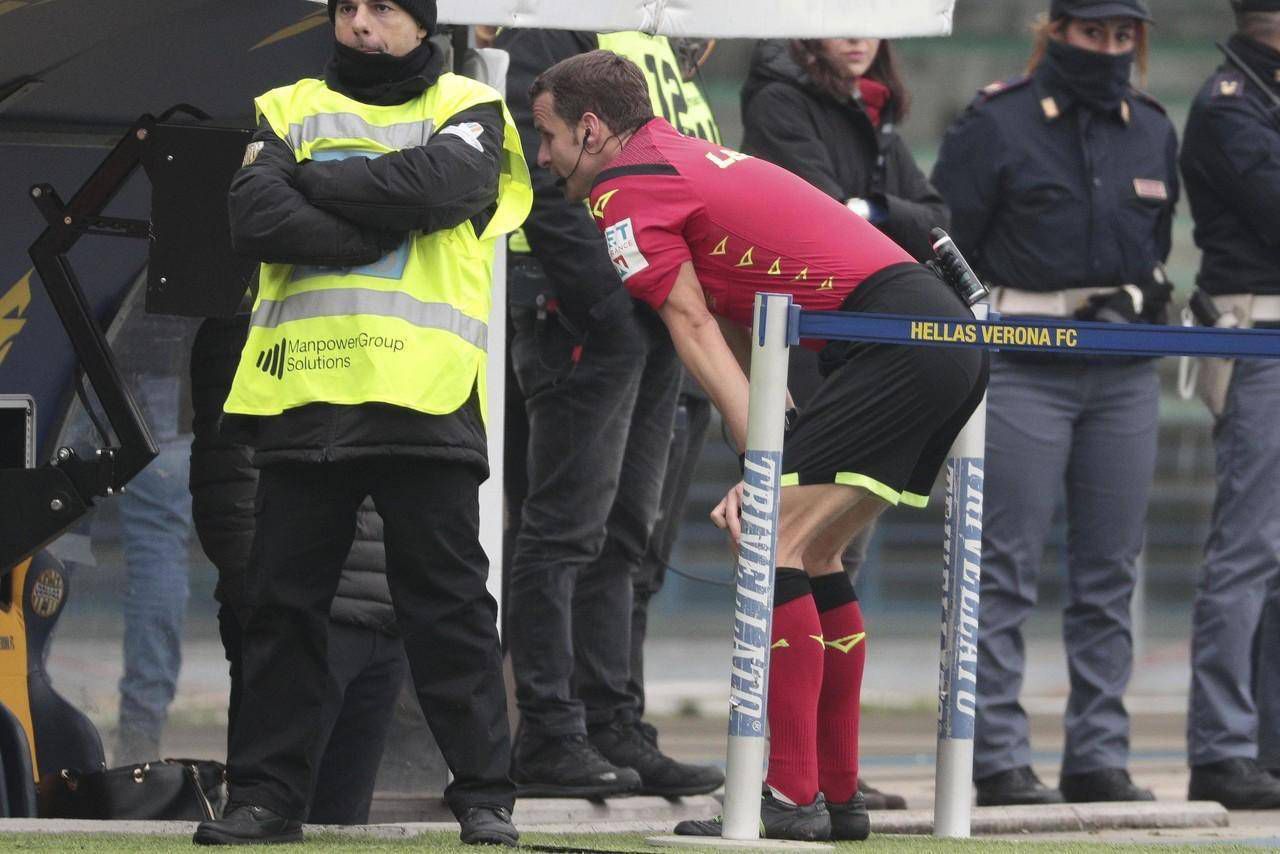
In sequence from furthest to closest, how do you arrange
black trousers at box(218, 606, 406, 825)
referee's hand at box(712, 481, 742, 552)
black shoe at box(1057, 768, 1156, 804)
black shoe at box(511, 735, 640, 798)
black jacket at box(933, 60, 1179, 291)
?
1. black jacket at box(933, 60, 1179, 291)
2. black shoe at box(1057, 768, 1156, 804)
3. black shoe at box(511, 735, 640, 798)
4. black trousers at box(218, 606, 406, 825)
5. referee's hand at box(712, 481, 742, 552)

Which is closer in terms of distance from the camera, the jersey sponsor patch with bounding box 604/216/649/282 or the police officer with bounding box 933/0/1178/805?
the jersey sponsor patch with bounding box 604/216/649/282

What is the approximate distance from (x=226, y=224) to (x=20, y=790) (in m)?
1.37

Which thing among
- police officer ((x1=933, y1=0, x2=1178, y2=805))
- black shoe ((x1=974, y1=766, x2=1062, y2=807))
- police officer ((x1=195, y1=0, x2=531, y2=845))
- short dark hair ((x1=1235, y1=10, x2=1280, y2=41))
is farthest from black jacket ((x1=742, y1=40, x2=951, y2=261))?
police officer ((x1=195, y1=0, x2=531, y2=845))

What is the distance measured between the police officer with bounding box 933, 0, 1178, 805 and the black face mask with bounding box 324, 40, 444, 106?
264 centimetres

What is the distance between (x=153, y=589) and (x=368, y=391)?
2.44m

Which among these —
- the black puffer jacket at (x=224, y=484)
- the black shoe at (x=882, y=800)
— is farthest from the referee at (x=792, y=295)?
the black shoe at (x=882, y=800)

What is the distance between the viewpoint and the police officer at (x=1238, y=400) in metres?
7.25

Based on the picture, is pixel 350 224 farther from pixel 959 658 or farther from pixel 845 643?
pixel 959 658

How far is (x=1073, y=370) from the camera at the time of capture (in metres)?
7.07

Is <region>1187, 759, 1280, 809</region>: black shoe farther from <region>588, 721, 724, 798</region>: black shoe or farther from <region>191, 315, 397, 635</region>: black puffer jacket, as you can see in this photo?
<region>191, 315, 397, 635</region>: black puffer jacket

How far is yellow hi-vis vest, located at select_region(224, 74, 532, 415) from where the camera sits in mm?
4754

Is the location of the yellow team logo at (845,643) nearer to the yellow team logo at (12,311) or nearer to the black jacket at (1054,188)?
the black jacket at (1054,188)

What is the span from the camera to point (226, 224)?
5480 mm

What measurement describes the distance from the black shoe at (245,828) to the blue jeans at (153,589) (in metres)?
1.99
